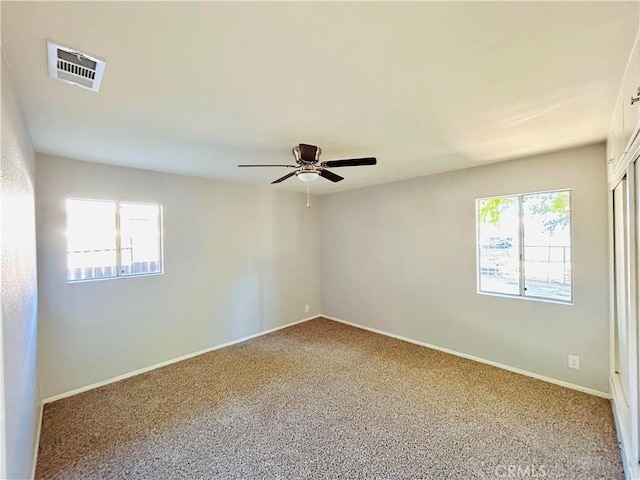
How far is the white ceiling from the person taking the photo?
1.09 meters

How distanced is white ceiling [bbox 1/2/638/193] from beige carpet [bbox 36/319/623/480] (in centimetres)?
241

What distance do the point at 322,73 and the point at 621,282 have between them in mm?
2819

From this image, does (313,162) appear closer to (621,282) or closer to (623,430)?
(621,282)

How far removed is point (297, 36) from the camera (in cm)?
120

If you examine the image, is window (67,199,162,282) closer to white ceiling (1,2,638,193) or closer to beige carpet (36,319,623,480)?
white ceiling (1,2,638,193)

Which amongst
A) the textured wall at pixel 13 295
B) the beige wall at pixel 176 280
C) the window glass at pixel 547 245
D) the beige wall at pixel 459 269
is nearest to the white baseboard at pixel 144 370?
the beige wall at pixel 176 280

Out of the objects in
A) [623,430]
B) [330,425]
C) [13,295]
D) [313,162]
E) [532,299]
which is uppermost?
[313,162]

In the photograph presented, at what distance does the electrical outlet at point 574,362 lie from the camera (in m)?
2.86

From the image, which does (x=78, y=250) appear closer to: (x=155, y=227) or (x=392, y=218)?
(x=155, y=227)

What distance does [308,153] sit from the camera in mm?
2412

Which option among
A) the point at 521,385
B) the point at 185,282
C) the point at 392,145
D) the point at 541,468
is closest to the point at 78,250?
the point at 185,282

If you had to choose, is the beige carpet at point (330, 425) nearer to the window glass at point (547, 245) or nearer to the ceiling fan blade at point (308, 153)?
the window glass at point (547, 245)

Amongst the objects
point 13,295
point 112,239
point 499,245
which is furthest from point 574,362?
point 112,239

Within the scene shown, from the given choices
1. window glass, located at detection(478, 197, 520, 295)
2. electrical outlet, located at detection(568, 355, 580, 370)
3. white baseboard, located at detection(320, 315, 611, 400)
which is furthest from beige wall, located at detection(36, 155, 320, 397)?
electrical outlet, located at detection(568, 355, 580, 370)
